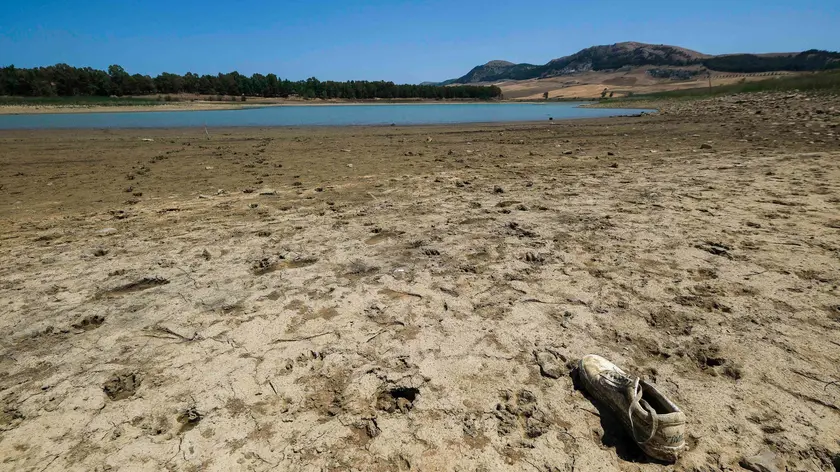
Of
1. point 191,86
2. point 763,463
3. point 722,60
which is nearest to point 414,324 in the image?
point 763,463

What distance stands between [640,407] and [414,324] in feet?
5.01

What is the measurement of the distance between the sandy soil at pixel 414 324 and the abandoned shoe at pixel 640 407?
8cm

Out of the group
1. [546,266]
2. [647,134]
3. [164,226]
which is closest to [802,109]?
[647,134]

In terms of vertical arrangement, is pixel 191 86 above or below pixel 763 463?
above

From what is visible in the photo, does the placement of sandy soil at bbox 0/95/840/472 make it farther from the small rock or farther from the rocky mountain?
the rocky mountain

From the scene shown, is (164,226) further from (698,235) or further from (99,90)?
(99,90)

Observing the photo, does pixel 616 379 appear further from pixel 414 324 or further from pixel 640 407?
pixel 414 324

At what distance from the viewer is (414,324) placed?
117 inches

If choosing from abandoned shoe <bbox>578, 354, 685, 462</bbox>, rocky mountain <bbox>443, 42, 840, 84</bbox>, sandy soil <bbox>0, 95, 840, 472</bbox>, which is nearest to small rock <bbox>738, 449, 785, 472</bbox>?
sandy soil <bbox>0, 95, 840, 472</bbox>

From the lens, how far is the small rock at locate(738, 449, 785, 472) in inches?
70.5

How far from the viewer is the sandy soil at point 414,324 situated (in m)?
1.99

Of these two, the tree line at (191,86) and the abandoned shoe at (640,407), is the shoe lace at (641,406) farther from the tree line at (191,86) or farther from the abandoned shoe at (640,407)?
the tree line at (191,86)

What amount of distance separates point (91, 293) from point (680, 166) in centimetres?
960

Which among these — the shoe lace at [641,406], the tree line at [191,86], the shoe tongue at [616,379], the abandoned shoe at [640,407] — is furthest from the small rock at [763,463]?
the tree line at [191,86]
